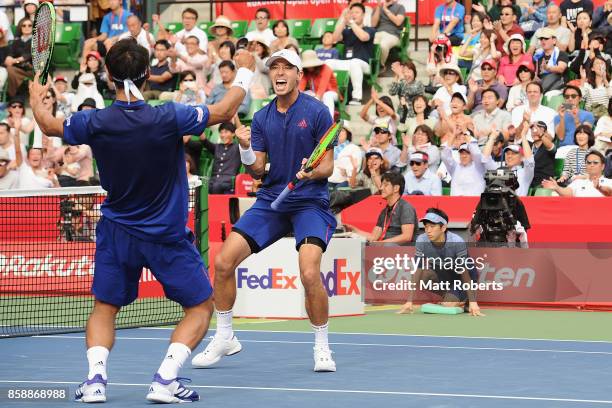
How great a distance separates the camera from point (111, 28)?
23.6m

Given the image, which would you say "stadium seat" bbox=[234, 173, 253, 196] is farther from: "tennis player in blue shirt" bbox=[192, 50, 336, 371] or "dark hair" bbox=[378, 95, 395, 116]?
"tennis player in blue shirt" bbox=[192, 50, 336, 371]

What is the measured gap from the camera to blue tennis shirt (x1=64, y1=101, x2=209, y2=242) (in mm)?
7801

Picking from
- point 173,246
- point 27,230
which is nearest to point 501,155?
point 27,230

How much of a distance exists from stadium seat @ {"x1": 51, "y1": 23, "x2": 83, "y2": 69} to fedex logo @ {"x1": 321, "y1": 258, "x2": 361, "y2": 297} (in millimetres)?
11805

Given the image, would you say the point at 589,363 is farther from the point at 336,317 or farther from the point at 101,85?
the point at 101,85

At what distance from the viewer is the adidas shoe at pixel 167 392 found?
7.73 metres

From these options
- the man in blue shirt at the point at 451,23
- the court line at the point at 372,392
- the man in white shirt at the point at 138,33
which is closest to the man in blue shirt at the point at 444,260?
the court line at the point at 372,392

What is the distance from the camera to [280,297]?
1380cm

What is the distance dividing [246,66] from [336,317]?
5.85 m

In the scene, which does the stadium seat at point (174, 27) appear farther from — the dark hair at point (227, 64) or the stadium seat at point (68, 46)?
the dark hair at point (227, 64)

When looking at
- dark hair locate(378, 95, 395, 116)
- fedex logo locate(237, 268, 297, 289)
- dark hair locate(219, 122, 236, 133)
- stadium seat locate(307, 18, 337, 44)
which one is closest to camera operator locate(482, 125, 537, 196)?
dark hair locate(378, 95, 395, 116)

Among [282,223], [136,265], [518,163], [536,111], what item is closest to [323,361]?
[282,223]

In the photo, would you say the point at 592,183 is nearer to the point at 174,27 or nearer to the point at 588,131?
the point at 588,131

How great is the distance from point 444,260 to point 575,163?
2929 millimetres
